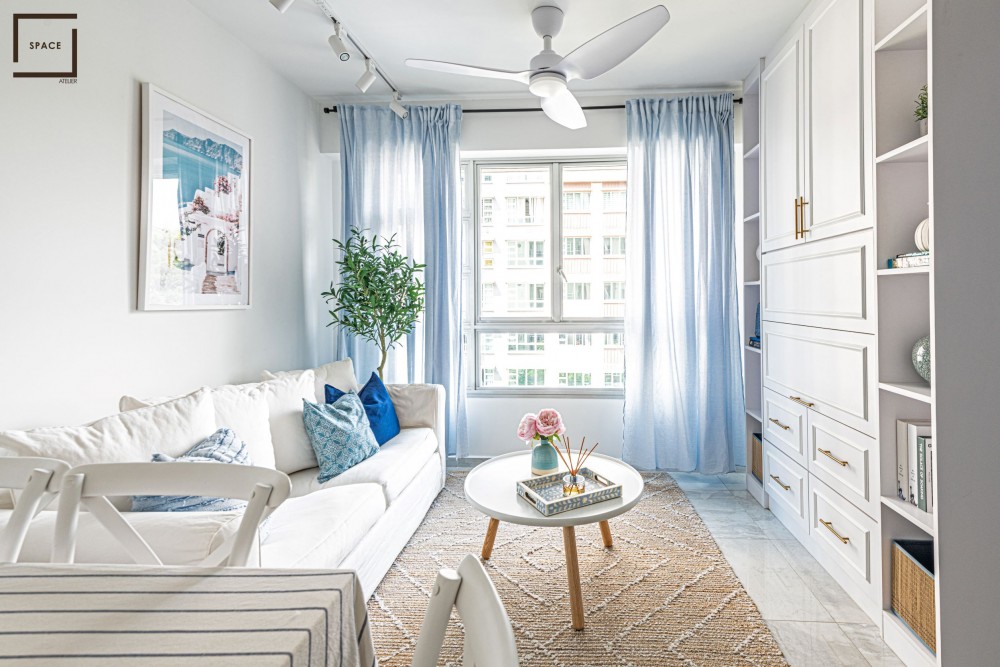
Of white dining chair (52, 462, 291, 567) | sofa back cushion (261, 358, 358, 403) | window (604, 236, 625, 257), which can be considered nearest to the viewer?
white dining chair (52, 462, 291, 567)

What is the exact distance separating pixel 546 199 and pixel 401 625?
3081 mm

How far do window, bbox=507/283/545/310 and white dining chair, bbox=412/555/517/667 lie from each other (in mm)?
3510

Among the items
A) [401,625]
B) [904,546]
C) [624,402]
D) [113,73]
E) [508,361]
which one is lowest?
[401,625]

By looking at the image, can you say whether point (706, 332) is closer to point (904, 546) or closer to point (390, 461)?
point (904, 546)

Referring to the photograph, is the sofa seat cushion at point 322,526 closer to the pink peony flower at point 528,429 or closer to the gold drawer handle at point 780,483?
the pink peony flower at point 528,429

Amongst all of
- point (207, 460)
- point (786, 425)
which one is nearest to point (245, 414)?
point (207, 460)

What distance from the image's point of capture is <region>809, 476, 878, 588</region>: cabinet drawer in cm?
204

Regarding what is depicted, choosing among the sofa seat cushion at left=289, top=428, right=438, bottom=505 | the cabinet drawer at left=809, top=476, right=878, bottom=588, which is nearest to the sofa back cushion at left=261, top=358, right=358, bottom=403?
the sofa seat cushion at left=289, top=428, right=438, bottom=505

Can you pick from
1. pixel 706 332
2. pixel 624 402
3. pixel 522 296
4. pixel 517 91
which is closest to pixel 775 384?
pixel 706 332

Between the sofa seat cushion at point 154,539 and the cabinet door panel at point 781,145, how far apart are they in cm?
269

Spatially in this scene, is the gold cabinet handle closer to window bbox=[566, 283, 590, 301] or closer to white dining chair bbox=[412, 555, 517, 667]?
window bbox=[566, 283, 590, 301]

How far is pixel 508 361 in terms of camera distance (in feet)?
13.8

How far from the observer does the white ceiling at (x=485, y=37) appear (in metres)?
2.69

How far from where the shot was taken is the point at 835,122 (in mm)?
2295
